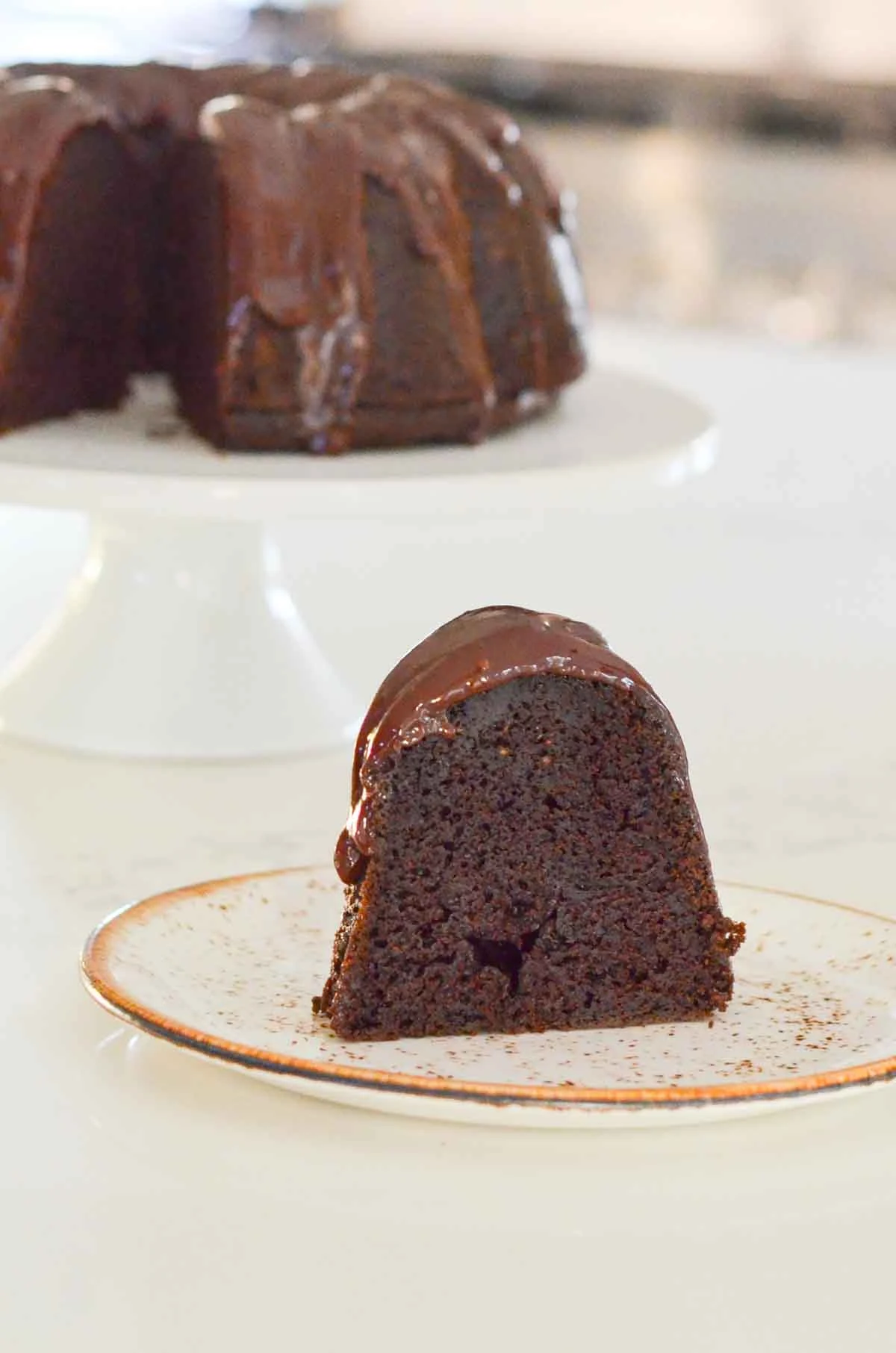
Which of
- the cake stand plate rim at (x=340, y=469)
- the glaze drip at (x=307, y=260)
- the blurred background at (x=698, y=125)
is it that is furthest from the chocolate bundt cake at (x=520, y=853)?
the blurred background at (x=698, y=125)

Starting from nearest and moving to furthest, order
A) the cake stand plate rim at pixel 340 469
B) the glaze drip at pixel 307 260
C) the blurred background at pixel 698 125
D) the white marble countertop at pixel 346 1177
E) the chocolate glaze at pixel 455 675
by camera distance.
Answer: the white marble countertop at pixel 346 1177 → the chocolate glaze at pixel 455 675 → the cake stand plate rim at pixel 340 469 → the glaze drip at pixel 307 260 → the blurred background at pixel 698 125

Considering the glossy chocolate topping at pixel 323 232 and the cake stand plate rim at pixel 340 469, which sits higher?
the glossy chocolate topping at pixel 323 232

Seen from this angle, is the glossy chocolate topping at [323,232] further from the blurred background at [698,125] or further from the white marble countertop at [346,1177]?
the blurred background at [698,125]

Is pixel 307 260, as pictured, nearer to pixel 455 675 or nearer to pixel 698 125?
pixel 455 675

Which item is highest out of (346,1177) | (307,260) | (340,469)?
(307,260)

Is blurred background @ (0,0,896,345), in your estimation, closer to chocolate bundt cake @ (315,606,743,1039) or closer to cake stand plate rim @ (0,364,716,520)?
cake stand plate rim @ (0,364,716,520)

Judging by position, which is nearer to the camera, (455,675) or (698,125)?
(455,675)

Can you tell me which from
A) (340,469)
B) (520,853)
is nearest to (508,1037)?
(520,853)
